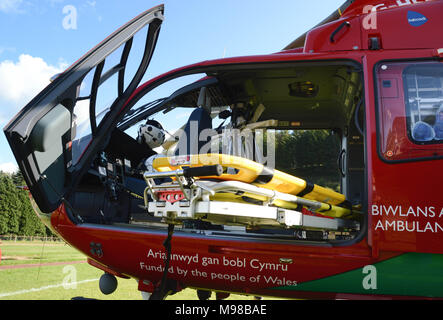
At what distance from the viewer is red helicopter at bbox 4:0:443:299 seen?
6.48 ft

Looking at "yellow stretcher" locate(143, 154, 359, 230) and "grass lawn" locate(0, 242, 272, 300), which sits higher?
"yellow stretcher" locate(143, 154, 359, 230)

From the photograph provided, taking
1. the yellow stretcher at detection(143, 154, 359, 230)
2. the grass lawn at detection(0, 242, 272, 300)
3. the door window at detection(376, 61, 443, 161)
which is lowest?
the grass lawn at detection(0, 242, 272, 300)

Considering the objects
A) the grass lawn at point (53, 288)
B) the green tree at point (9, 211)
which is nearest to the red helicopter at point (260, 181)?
the grass lawn at point (53, 288)

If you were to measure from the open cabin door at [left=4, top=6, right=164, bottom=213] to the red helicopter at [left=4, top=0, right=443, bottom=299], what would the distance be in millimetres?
11

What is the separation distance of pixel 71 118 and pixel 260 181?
1.48 meters

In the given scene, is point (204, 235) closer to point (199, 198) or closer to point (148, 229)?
point (148, 229)

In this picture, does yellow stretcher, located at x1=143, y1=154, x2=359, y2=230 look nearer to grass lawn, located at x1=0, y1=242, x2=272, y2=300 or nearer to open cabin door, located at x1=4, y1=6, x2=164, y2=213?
open cabin door, located at x1=4, y1=6, x2=164, y2=213

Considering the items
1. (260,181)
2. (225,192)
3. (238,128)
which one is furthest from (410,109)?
(238,128)

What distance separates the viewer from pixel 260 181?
1.95m

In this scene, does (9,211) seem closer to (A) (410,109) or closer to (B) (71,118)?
(B) (71,118)

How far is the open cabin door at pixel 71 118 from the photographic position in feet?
6.95

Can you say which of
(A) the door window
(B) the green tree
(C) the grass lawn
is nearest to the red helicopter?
(A) the door window

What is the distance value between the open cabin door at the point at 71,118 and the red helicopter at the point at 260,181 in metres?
0.01
